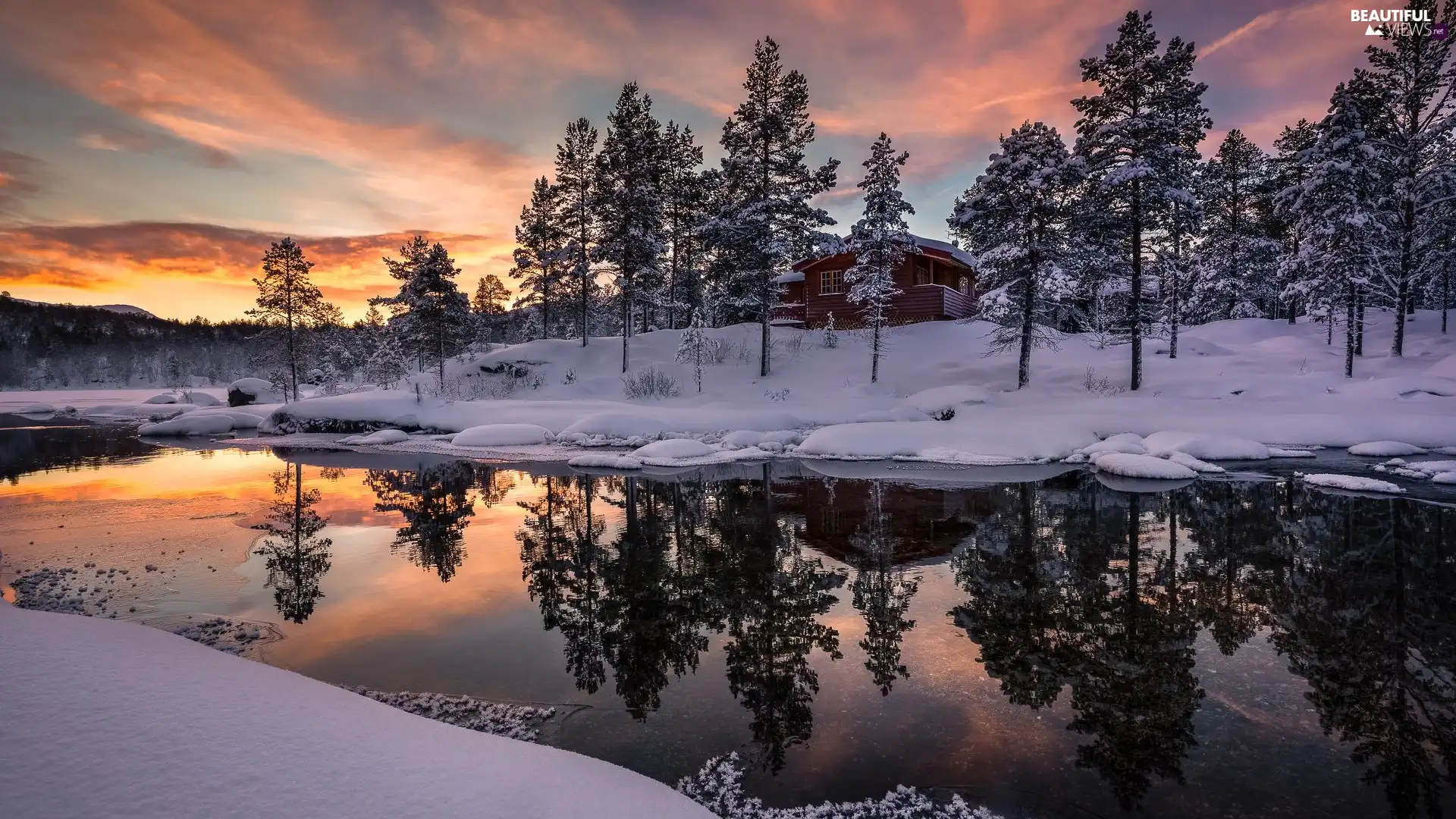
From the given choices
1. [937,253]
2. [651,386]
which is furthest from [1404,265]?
[651,386]

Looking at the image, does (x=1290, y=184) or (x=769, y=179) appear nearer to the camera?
(x=769, y=179)

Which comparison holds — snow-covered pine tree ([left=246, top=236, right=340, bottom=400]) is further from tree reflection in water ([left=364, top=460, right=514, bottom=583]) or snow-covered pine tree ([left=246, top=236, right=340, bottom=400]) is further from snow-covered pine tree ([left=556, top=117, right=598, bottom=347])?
tree reflection in water ([left=364, top=460, right=514, bottom=583])

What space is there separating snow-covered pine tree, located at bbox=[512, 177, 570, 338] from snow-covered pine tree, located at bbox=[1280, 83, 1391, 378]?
111 ft

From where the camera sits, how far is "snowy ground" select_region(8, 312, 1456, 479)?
17.7 m

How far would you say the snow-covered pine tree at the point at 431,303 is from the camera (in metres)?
37.6

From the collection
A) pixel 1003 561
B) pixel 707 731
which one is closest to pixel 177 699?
pixel 707 731

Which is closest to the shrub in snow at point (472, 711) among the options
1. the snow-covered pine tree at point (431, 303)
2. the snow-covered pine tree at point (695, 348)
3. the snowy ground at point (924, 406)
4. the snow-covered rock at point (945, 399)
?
the snowy ground at point (924, 406)

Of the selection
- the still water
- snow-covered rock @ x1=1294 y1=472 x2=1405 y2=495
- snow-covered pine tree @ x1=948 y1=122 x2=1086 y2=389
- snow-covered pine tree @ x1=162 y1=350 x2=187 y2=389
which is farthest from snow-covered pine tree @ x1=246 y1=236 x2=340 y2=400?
snow-covered pine tree @ x1=162 y1=350 x2=187 y2=389

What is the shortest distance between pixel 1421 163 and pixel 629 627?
1401 inches

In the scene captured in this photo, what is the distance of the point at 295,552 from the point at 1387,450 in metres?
24.6

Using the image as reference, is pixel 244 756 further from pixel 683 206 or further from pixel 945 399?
pixel 683 206

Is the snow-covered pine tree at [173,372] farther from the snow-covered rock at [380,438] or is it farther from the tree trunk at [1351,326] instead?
the tree trunk at [1351,326]

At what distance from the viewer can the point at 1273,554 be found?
877 cm

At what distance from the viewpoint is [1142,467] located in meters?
14.8
